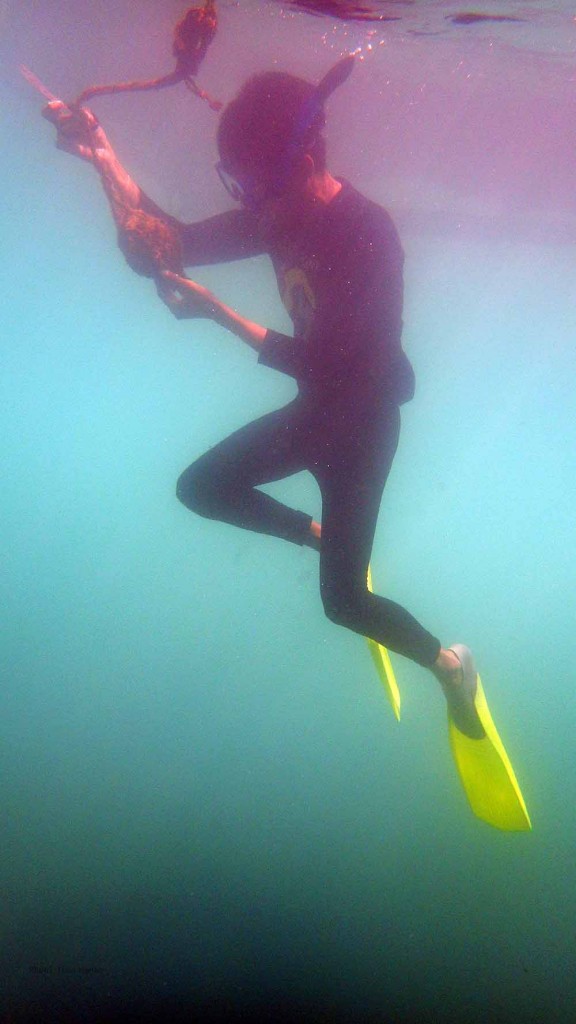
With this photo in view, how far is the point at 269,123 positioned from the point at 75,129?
3.50ft

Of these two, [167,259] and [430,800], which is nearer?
[167,259]

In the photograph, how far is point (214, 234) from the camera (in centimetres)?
261

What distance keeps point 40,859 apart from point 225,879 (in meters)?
1.96

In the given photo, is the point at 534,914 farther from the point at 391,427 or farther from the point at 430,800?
the point at 391,427

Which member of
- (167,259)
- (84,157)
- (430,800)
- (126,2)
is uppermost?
(126,2)

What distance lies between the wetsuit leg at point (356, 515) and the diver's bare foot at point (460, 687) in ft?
0.98

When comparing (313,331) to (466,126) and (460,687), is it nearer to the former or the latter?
(460,687)

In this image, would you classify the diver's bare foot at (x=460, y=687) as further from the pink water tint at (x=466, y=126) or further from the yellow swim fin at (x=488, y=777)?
the pink water tint at (x=466, y=126)

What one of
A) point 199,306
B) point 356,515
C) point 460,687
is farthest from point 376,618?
point 199,306

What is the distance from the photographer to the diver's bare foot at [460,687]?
2.69 metres

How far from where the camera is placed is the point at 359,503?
2.33m

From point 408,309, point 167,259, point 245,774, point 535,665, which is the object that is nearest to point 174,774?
point 245,774

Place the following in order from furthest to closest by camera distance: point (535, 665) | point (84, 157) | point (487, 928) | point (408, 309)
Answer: point (408, 309) < point (535, 665) < point (487, 928) < point (84, 157)

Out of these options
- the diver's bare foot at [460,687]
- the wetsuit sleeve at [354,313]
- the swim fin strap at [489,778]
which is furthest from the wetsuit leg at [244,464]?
the swim fin strap at [489,778]
